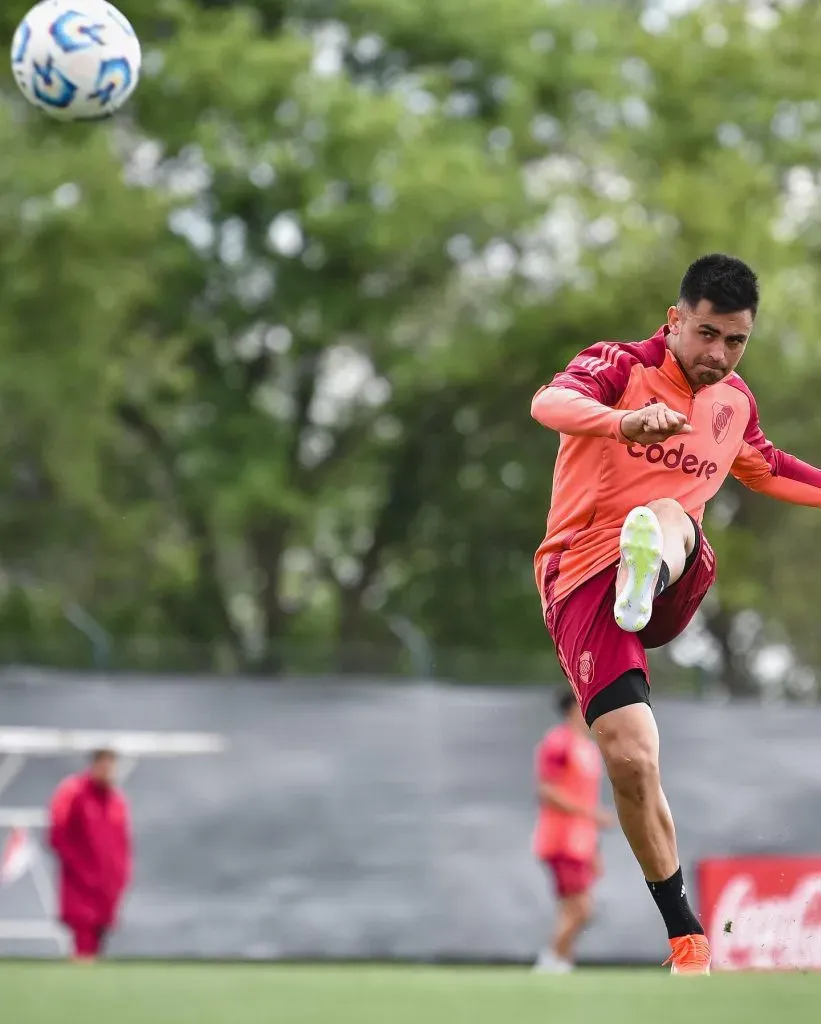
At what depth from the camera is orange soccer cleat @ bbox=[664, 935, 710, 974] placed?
609cm

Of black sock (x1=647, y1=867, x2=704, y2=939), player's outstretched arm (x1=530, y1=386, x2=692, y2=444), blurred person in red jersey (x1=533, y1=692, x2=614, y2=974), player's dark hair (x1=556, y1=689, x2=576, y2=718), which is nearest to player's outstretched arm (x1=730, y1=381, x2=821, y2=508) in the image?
player's outstretched arm (x1=530, y1=386, x2=692, y2=444)

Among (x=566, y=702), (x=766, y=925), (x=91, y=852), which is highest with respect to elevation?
(x=566, y=702)

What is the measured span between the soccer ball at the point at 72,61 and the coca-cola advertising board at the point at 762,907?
817cm

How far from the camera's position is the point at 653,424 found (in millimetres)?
5344

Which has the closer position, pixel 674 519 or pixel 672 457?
pixel 674 519

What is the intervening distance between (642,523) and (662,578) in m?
0.19

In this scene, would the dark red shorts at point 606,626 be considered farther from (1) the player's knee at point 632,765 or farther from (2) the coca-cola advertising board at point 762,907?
(2) the coca-cola advertising board at point 762,907

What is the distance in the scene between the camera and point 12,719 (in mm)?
13969

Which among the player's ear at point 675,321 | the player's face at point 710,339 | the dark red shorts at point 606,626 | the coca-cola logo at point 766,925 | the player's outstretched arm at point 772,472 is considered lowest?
the coca-cola logo at point 766,925

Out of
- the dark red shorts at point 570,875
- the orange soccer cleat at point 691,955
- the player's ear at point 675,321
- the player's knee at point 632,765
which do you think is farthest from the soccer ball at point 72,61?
the dark red shorts at point 570,875

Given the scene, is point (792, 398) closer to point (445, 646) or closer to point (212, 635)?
point (445, 646)

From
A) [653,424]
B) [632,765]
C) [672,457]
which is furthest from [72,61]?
[632,765]

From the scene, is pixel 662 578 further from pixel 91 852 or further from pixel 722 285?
pixel 91 852

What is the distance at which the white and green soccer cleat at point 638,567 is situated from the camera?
19.4ft
